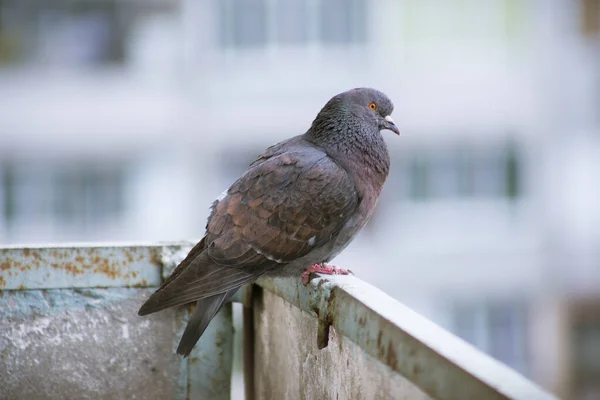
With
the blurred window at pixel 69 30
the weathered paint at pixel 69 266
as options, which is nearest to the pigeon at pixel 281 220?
the weathered paint at pixel 69 266

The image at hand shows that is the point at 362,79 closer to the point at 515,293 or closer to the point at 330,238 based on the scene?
the point at 515,293

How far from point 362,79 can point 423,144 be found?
1742 millimetres

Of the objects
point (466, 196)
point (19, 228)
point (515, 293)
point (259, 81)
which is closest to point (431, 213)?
point (466, 196)

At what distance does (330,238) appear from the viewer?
4.48m

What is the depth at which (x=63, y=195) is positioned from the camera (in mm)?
19062

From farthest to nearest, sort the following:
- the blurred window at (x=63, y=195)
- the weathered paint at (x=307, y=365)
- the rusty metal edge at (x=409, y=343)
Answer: the blurred window at (x=63, y=195)
the weathered paint at (x=307, y=365)
the rusty metal edge at (x=409, y=343)

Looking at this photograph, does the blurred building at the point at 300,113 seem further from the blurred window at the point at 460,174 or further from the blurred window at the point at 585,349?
the blurred window at the point at 585,349

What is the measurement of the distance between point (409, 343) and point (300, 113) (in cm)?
1676

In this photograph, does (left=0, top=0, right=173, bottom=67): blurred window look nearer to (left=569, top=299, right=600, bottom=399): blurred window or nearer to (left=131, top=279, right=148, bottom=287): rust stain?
(left=569, top=299, right=600, bottom=399): blurred window

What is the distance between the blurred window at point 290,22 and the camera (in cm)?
→ 1862

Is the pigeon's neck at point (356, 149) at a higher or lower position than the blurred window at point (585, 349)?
higher

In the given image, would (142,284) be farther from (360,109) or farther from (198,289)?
(360,109)

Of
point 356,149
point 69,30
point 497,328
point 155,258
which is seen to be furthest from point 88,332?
point 497,328

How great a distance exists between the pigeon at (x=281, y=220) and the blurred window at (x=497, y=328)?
15.7 m
